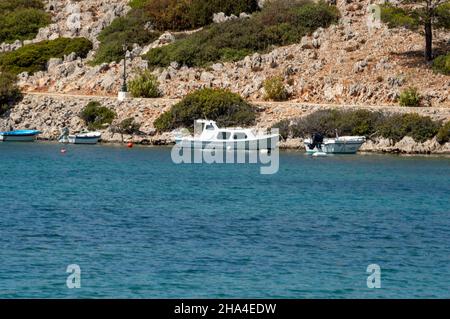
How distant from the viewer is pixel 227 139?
8138 centimetres

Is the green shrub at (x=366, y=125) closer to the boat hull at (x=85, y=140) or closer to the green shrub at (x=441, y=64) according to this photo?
the green shrub at (x=441, y=64)

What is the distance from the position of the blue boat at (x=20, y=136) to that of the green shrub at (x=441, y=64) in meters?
28.6

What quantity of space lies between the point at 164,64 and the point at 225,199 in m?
43.3

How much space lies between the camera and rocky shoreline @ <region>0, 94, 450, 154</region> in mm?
80375

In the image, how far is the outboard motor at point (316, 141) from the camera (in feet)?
258

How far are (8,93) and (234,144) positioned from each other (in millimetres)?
22153

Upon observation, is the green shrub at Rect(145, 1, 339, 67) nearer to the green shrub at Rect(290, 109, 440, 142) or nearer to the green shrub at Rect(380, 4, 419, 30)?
the green shrub at Rect(380, 4, 419, 30)

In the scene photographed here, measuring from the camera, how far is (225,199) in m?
53.3

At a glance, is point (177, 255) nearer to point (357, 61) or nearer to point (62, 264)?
point (62, 264)

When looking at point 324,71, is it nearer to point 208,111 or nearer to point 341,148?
point 208,111

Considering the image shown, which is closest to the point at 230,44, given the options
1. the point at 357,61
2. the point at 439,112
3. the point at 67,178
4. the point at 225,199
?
the point at 357,61

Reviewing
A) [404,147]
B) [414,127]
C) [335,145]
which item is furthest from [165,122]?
[414,127]

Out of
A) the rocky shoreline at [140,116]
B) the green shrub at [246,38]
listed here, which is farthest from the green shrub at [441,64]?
the green shrub at [246,38]

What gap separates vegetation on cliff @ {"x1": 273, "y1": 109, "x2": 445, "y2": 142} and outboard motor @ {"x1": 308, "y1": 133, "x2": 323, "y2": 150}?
218 centimetres
